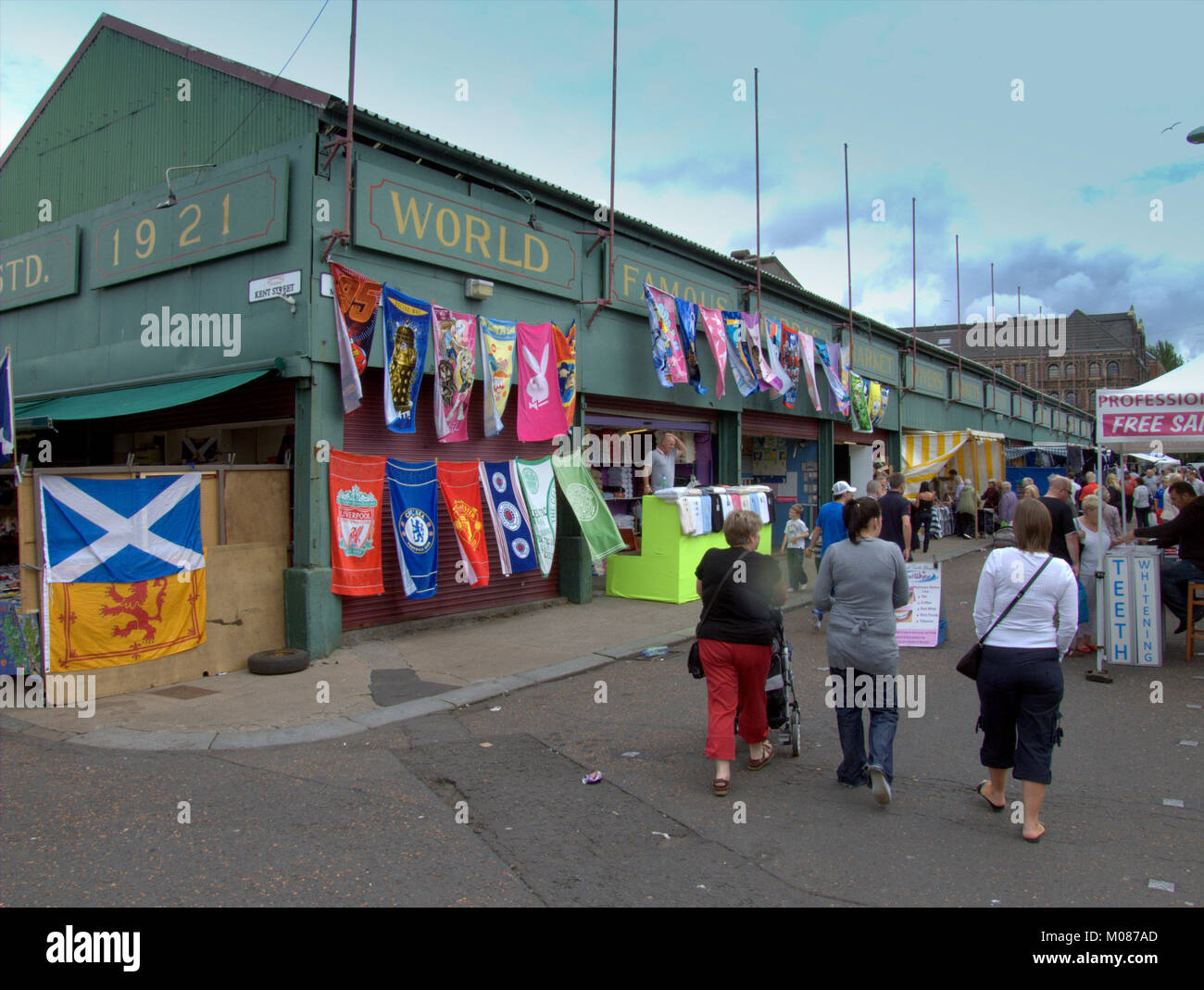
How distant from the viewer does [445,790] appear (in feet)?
17.2

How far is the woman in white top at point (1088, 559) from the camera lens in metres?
8.95

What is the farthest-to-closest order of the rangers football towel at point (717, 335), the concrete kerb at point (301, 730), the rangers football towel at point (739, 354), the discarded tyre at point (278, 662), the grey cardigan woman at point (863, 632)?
1. the rangers football towel at point (739, 354)
2. the rangers football towel at point (717, 335)
3. the discarded tyre at point (278, 662)
4. the concrete kerb at point (301, 730)
5. the grey cardigan woman at point (863, 632)

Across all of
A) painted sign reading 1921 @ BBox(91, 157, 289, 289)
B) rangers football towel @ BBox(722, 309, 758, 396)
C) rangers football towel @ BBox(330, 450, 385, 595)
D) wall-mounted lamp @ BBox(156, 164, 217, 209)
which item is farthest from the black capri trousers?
rangers football towel @ BBox(722, 309, 758, 396)

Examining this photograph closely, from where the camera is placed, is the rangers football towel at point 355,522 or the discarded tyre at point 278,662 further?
the rangers football towel at point 355,522

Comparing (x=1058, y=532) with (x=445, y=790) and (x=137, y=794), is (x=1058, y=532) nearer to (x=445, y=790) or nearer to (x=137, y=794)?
(x=445, y=790)

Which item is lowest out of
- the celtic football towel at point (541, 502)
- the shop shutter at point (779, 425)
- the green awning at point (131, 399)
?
the celtic football towel at point (541, 502)

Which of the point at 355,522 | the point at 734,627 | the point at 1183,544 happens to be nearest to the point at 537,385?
the point at 355,522

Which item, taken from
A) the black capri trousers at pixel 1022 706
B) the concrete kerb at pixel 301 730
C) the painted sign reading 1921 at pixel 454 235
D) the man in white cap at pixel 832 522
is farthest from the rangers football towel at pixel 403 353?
the black capri trousers at pixel 1022 706

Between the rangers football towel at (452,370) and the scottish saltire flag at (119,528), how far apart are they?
8.87 ft

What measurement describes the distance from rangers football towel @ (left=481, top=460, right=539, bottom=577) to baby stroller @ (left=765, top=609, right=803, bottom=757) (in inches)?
196

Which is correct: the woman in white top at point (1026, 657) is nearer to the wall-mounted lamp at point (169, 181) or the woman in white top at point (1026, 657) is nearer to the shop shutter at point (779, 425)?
the wall-mounted lamp at point (169, 181)

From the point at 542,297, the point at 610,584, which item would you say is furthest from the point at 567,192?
the point at 610,584

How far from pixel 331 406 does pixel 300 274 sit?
4.59 feet

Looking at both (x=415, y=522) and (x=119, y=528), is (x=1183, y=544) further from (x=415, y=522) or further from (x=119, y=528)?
(x=119, y=528)
